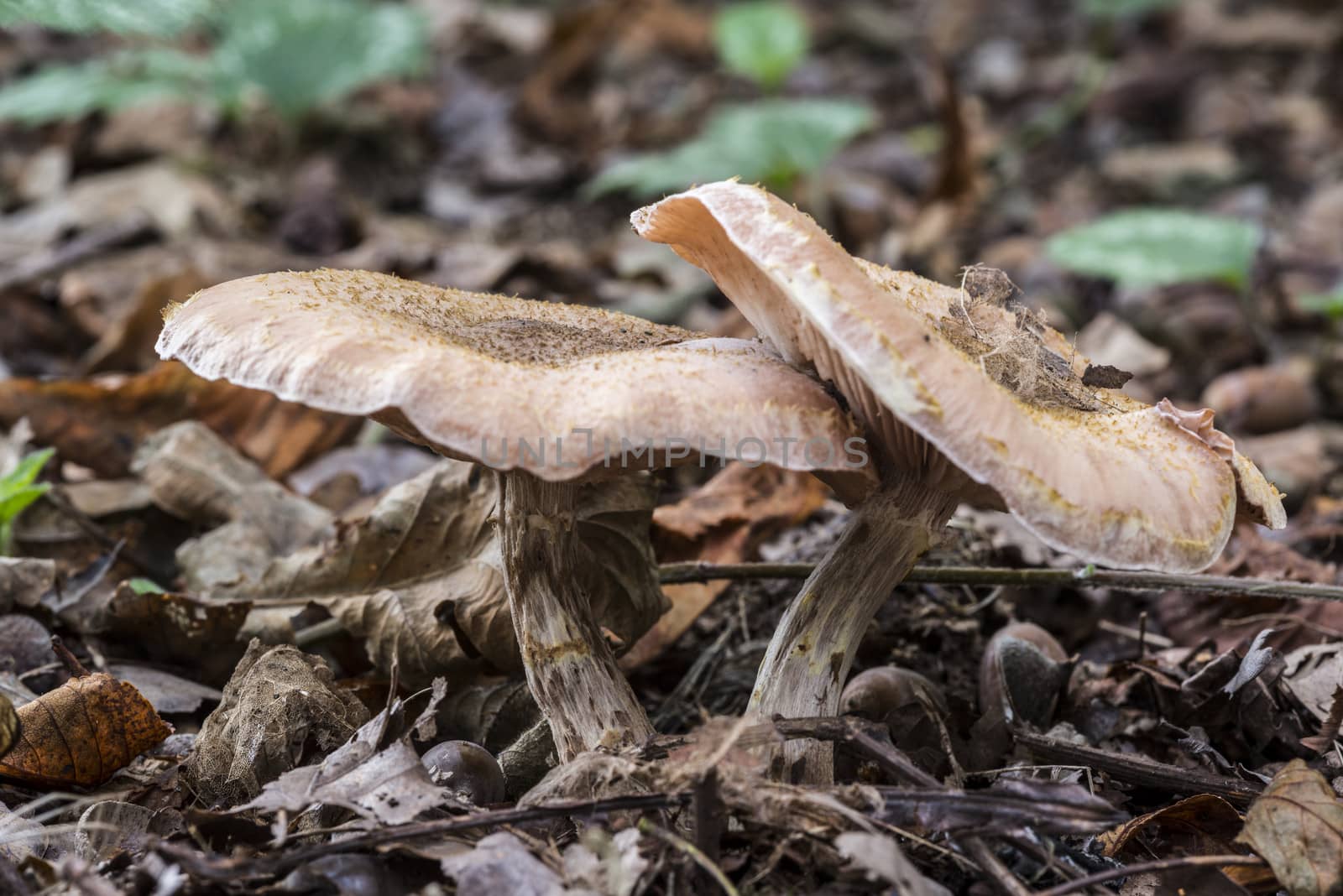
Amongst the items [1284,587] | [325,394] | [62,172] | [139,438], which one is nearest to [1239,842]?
[1284,587]

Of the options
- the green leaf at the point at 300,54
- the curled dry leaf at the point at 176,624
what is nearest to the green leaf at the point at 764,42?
the green leaf at the point at 300,54

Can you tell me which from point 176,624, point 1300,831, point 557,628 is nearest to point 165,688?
point 176,624

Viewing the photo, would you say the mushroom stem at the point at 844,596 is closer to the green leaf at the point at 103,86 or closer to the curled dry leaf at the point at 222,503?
the curled dry leaf at the point at 222,503

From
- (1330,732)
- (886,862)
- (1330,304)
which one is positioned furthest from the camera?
(1330,304)

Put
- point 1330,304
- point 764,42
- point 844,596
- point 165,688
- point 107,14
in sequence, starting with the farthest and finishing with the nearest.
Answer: point 764,42
point 1330,304
point 107,14
point 165,688
point 844,596

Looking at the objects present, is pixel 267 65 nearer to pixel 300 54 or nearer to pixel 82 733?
pixel 300 54
